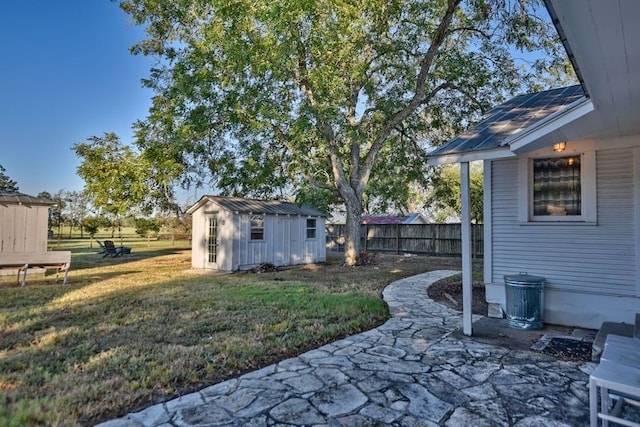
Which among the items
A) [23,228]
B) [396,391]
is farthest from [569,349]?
[23,228]

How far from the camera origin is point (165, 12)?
1266cm

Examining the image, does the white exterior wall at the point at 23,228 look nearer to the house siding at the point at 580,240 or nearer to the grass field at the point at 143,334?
the grass field at the point at 143,334

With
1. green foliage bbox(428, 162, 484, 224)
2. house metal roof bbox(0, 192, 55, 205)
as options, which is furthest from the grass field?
green foliage bbox(428, 162, 484, 224)

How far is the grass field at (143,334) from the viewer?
118 inches

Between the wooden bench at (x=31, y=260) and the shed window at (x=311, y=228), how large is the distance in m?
8.25

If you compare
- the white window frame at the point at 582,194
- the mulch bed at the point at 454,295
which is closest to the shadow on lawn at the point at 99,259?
the mulch bed at the point at 454,295

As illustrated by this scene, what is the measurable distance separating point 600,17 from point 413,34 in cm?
1161

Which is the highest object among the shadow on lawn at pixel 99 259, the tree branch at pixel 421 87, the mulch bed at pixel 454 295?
the tree branch at pixel 421 87

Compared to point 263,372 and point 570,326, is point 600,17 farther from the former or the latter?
point 570,326

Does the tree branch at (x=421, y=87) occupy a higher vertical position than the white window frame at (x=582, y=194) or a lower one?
higher

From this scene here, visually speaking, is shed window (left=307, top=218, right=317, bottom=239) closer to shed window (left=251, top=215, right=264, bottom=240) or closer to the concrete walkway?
shed window (left=251, top=215, right=264, bottom=240)

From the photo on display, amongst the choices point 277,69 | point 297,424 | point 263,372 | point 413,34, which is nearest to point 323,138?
point 277,69

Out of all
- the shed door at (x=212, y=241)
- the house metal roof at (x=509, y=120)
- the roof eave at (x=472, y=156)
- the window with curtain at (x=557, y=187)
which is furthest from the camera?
the shed door at (x=212, y=241)

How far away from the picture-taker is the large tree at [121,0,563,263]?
10242mm
